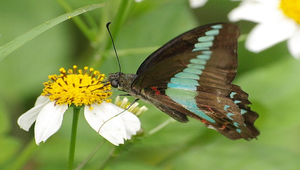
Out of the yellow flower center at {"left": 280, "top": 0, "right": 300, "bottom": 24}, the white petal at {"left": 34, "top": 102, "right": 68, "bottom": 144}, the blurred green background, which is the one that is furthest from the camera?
the blurred green background

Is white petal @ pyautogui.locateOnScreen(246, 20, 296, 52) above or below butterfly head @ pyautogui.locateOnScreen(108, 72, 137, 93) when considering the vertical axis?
below

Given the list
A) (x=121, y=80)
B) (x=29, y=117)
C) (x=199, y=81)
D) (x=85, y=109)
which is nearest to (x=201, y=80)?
(x=199, y=81)

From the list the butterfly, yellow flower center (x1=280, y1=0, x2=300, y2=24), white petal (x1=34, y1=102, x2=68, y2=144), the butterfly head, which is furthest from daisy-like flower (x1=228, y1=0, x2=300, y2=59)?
white petal (x1=34, y1=102, x2=68, y2=144)

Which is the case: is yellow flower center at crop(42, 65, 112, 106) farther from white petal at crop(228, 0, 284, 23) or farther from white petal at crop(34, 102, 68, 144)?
white petal at crop(228, 0, 284, 23)

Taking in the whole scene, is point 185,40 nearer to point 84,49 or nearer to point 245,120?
point 245,120

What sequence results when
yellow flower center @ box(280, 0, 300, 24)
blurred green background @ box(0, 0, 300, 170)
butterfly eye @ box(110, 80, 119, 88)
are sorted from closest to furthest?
butterfly eye @ box(110, 80, 119, 88) → yellow flower center @ box(280, 0, 300, 24) → blurred green background @ box(0, 0, 300, 170)

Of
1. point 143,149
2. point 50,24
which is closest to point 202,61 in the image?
point 50,24

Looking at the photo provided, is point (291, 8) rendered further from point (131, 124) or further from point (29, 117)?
point (29, 117)
